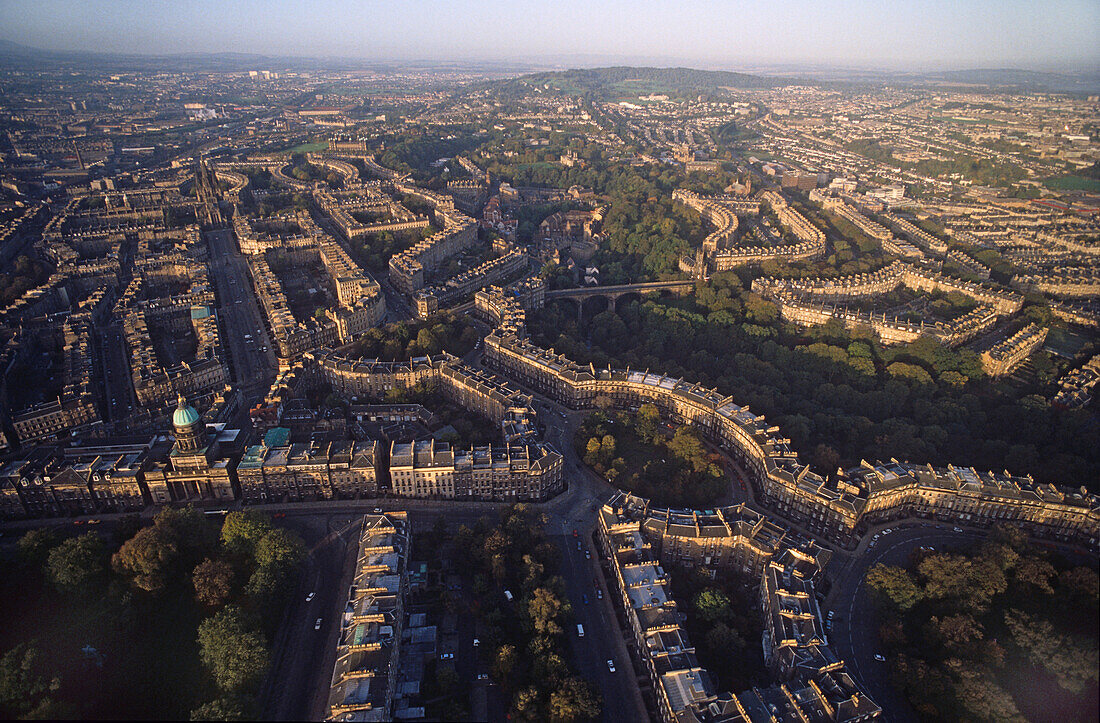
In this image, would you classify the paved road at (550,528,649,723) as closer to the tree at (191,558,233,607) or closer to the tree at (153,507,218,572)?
the tree at (191,558,233,607)

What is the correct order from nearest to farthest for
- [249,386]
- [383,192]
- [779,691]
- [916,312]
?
[779,691] < [249,386] < [916,312] < [383,192]

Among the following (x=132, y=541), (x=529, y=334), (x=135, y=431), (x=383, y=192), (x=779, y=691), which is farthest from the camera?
(x=383, y=192)

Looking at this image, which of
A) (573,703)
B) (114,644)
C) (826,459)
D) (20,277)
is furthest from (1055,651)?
(20,277)

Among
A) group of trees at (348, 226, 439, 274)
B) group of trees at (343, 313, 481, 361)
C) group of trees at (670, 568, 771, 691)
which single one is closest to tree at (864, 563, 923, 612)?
group of trees at (670, 568, 771, 691)

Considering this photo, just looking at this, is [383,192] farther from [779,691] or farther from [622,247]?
[779,691]

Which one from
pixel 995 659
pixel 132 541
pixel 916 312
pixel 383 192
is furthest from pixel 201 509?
pixel 383 192

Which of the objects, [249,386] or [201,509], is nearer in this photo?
[201,509]
